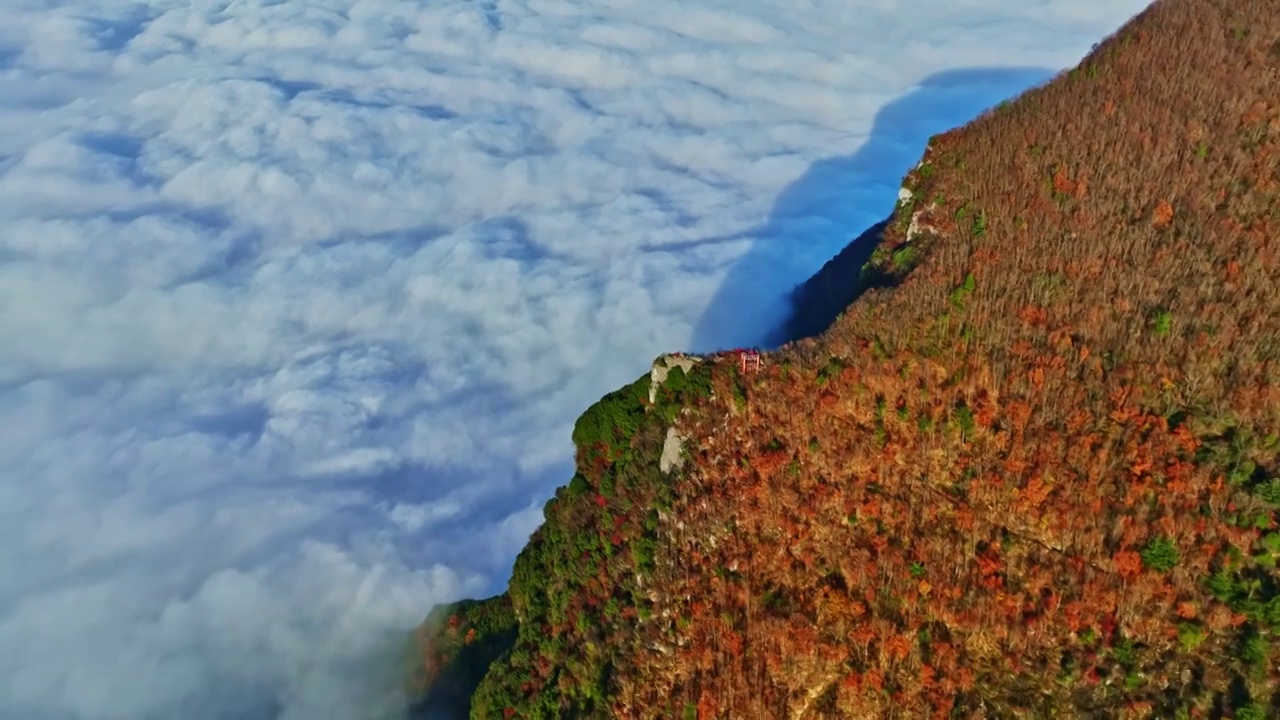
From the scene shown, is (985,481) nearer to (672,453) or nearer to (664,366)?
(672,453)

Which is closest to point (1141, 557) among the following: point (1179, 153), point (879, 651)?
point (879, 651)

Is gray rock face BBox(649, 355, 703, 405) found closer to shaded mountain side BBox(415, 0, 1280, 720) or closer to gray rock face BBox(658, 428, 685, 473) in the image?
shaded mountain side BBox(415, 0, 1280, 720)

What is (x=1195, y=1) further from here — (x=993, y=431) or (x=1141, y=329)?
(x=993, y=431)

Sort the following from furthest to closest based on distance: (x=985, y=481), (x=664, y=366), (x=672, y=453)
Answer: (x=664, y=366), (x=672, y=453), (x=985, y=481)

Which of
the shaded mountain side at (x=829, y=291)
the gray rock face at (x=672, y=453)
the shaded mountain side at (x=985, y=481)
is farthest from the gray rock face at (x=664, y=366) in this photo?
the shaded mountain side at (x=829, y=291)

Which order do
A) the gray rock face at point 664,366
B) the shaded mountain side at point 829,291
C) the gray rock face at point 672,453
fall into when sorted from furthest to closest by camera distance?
the shaded mountain side at point 829,291
the gray rock face at point 664,366
the gray rock face at point 672,453

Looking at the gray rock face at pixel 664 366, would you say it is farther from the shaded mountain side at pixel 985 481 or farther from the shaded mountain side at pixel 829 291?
the shaded mountain side at pixel 829 291

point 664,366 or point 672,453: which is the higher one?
point 664,366

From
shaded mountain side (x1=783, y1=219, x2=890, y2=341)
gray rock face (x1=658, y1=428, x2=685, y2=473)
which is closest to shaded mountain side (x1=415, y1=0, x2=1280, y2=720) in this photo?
gray rock face (x1=658, y1=428, x2=685, y2=473)

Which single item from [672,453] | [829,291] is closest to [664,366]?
[672,453]
